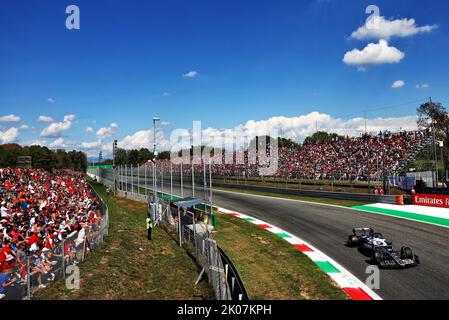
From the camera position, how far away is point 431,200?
902 inches

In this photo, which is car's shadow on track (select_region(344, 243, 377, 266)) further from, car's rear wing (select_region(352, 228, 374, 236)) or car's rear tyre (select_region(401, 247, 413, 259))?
car's rear tyre (select_region(401, 247, 413, 259))

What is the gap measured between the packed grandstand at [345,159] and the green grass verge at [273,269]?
28.8 feet

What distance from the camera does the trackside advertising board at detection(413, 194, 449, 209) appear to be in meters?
22.0

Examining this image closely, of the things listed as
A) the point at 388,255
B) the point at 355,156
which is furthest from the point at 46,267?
the point at 355,156

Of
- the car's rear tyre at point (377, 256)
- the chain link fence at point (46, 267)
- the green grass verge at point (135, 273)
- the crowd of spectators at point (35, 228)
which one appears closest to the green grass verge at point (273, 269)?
the green grass verge at point (135, 273)

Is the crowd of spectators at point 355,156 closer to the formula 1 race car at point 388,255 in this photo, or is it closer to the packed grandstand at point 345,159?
the packed grandstand at point 345,159

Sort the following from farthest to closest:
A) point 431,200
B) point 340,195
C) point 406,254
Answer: point 340,195, point 431,200, point 406,254

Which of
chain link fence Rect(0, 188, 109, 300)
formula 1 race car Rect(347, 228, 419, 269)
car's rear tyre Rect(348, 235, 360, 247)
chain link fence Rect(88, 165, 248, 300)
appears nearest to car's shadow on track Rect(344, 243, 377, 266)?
formula 1 race car Rect(347, 228, 419, 269)

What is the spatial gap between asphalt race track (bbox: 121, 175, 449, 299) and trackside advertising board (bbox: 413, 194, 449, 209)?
5.16 meters

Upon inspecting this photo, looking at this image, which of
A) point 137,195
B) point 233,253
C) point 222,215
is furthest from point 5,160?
point 233,253

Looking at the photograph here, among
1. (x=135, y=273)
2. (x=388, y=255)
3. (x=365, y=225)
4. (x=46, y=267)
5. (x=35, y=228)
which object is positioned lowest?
(x=135, y=273)

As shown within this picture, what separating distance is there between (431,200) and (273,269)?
16.3 meters

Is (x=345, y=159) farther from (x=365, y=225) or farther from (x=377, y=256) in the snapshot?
(x=377, y=256)
